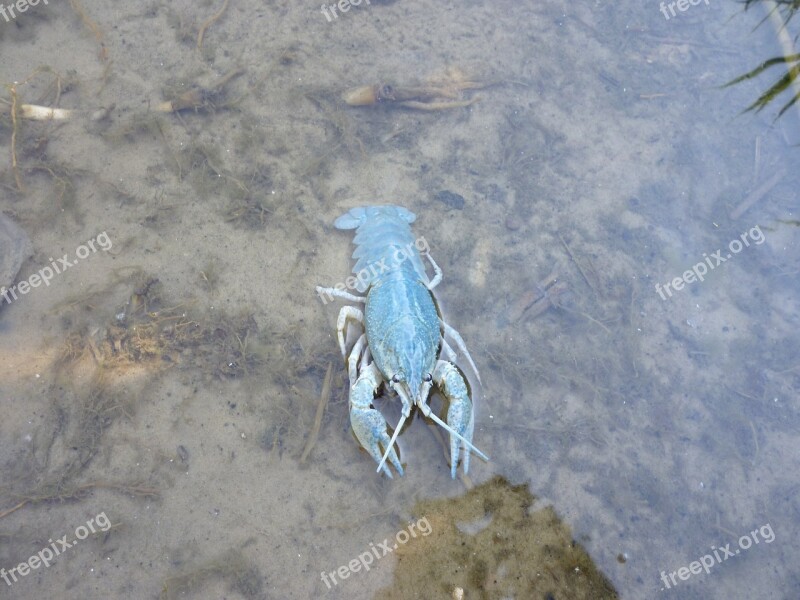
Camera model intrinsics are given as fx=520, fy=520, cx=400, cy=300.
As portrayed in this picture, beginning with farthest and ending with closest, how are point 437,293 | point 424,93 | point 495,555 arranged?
point 424,93
point 437,293
point 495,555

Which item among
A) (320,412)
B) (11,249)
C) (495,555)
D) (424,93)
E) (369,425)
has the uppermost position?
(424,93)

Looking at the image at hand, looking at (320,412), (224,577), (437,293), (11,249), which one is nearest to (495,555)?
(320,412)

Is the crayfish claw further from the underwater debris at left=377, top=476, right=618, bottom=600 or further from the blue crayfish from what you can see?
the underwater debris at left=377, top=476, right=618, bottom=600

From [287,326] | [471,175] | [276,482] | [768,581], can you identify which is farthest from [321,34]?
[768,581]

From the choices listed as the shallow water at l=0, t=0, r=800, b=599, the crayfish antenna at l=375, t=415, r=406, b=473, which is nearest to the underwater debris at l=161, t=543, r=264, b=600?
the shallow water at l=0, t=0, r=800, b=599

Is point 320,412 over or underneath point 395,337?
underneath

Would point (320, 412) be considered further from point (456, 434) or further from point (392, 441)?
point (456, 434)

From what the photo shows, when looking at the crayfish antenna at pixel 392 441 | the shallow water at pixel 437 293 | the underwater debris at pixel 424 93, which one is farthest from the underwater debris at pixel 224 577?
the underwater debris at pixel 424 93
